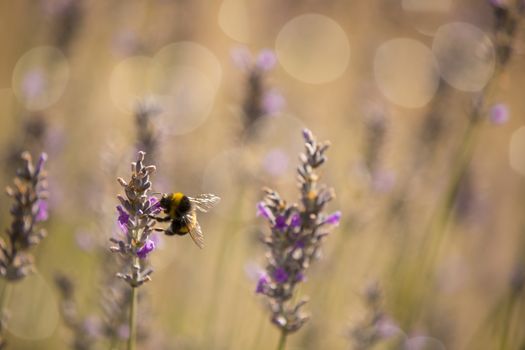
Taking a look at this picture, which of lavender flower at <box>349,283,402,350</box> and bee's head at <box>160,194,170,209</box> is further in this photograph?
lavender flower at <box>349,283,402,350</box>

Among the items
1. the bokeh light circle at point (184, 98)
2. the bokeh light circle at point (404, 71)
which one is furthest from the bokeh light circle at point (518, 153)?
the bokeh light circle at point (184, 98)

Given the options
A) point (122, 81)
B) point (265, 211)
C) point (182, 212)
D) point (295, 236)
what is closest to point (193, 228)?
point (182, 212)

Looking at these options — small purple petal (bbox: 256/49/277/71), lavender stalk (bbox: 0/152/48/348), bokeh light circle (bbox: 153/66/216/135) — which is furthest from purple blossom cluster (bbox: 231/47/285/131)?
lavender stalk (bbox: 0/152/48/348)

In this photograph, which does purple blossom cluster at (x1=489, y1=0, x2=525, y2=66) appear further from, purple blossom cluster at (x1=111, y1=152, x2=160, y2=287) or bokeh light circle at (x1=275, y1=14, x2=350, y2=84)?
bokeh light circle at (x1=275, y1=14, x2=350, y2=84)

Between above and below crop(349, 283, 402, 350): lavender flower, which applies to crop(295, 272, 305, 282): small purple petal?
above

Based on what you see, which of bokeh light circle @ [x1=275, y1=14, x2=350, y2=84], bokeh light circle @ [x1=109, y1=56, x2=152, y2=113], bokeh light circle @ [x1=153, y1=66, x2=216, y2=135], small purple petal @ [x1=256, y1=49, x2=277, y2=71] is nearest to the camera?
small purple petal @ [x1=256, y1=49, x2=277, y2=71]

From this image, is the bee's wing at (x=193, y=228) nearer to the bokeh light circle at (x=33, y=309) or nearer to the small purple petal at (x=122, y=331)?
the small purple petal at (x=122, y=331)

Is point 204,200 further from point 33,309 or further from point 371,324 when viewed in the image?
point 33,309
